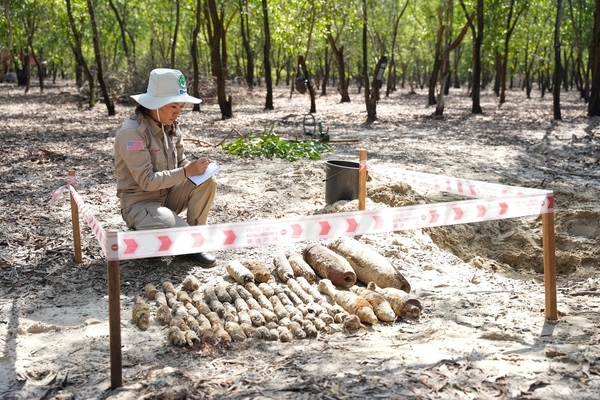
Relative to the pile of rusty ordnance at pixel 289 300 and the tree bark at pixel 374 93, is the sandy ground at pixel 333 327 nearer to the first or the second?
the pile of rusty ordnance at pixel 289 300

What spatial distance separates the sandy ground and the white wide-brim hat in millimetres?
1413

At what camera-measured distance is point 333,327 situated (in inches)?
159

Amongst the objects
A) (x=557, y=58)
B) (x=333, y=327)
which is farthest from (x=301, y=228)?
(x=557, y=58)

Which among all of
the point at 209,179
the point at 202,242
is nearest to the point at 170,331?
the point at 202,242

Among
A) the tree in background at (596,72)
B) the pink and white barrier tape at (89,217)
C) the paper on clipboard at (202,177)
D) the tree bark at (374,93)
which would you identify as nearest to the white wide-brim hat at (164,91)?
the paper on clipboard at (202,177)

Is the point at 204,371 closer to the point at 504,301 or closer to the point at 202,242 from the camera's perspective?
the point at 202,242

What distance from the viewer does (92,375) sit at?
134 inches

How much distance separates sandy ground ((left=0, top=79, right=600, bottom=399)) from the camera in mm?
3197

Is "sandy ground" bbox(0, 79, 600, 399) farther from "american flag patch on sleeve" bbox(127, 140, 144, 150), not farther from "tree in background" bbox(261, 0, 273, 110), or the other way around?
"tree in background" bbox(261, 0, 273, 110)

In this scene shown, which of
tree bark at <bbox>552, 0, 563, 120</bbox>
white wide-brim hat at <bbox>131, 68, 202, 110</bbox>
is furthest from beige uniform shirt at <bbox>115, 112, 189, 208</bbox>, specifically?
tree bark at <bbox>552, 0, 563, 120</bbox>

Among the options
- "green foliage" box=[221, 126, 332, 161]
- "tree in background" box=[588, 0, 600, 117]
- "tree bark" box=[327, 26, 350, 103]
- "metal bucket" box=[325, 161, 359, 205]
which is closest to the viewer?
"metal bucket" box=[325, 161, 359, 205]

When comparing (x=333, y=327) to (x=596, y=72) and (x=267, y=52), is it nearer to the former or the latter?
(x=596, y=72)

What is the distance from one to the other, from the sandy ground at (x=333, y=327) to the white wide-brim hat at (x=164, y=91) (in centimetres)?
141

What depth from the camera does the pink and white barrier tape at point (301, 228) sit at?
320 cm
